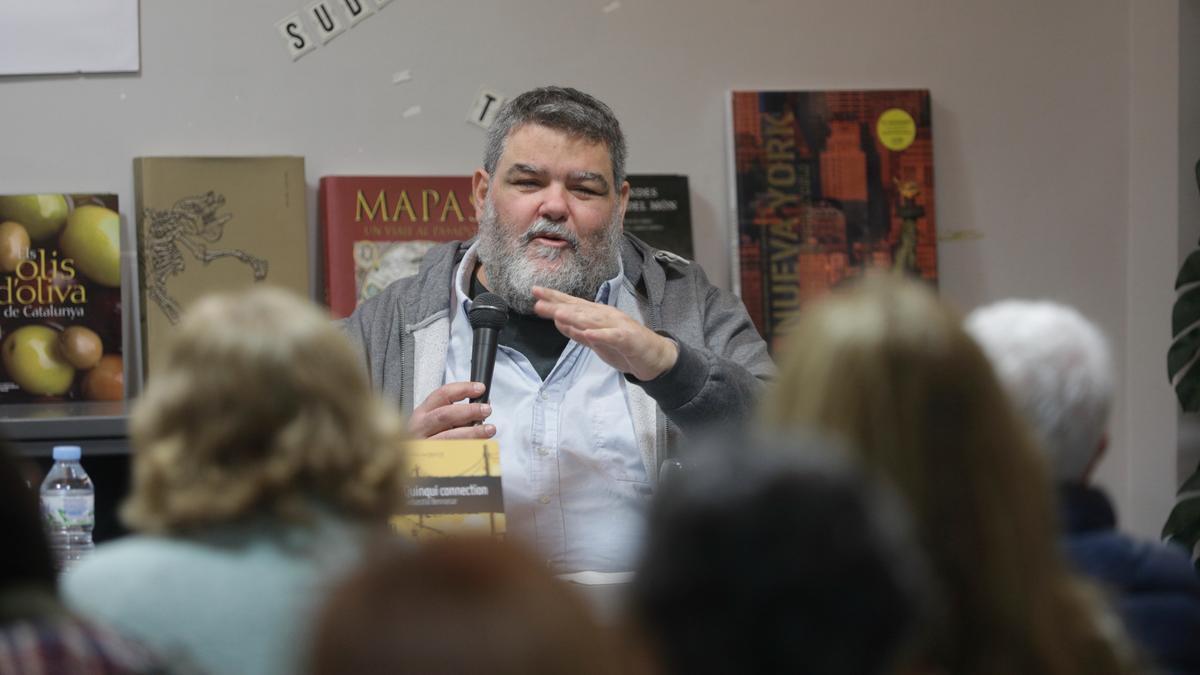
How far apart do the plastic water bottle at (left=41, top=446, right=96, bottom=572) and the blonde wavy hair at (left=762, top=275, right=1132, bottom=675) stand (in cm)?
180

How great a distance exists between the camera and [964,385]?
1180 millimetres

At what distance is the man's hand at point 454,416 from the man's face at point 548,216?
484 millimetres

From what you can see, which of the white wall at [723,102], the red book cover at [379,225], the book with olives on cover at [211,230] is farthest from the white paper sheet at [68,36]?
the red book cover at [379,225]

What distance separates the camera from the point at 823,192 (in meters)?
3.65

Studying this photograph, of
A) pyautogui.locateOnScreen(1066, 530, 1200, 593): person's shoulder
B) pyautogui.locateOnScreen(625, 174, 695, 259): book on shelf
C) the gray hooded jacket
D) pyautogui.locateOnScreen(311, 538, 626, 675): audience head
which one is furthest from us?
pyautogui.locateOnScreen(625, 174, 695, 259): book on shelf

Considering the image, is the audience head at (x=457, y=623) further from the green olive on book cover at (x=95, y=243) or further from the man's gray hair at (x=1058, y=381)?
the green olive on book cover at (x=95, y=243)

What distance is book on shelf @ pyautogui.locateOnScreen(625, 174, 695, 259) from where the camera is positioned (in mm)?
3539

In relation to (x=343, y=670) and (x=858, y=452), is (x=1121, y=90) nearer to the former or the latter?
(x=858, y=452)

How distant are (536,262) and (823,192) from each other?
0.98 m

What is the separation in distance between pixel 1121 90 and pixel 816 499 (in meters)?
3.36

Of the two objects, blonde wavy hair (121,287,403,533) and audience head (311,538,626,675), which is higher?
blonde wavy hair (121,287,403,533)

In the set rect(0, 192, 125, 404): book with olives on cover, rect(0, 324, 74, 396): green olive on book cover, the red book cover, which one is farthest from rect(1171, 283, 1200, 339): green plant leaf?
rect(0, 324, 74, 396): green olive on book cover

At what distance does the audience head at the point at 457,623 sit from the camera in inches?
29.8

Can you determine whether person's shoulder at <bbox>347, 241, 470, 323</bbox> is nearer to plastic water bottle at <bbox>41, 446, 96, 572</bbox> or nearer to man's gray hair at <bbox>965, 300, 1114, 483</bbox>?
plastic water bottle at <bbox>41, 446, 96, 572</bbox>
